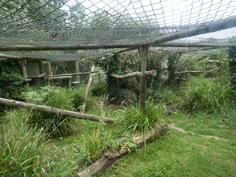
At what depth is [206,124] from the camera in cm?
408

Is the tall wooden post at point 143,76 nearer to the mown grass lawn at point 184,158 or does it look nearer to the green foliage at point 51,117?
the mown grass lawn at point 184,158

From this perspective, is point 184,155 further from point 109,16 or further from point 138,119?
point 109,16

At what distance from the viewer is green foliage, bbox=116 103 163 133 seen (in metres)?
3.16

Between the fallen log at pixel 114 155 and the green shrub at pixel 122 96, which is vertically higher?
the green shrub at pixel 122 96

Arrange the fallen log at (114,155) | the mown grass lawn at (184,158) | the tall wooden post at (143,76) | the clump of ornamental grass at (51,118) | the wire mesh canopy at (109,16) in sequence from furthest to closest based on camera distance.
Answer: the clump of ornamental grass at (51,118) → the tall wooden post at (143,76) → the mown grass lawn at (184,158) → the fallen log at (114,155) → the wire mesh canopy at (109,16)

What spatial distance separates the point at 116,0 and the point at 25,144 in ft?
5.32

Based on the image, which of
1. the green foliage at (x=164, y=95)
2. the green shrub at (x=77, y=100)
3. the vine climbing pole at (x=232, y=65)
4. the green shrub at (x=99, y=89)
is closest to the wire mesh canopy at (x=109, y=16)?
the green shrub at (x=77, y=100)

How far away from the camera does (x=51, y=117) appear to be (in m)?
3.60

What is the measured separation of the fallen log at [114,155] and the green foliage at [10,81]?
3.17m

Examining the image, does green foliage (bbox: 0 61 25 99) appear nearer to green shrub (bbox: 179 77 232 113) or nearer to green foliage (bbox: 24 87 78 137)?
green foliage (bbox: 24 87 78 137)

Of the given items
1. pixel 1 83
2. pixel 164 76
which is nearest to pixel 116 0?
pixel 1 83

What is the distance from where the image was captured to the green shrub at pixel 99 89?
21.3 feet

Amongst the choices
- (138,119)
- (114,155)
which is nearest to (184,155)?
(138,119)

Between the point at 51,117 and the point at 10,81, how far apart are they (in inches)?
79.7
